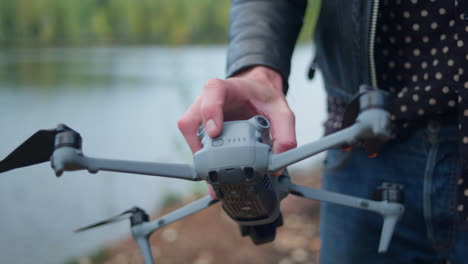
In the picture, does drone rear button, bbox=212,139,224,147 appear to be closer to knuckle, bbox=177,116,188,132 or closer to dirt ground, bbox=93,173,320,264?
knuckle, bbox=177,116,188,132

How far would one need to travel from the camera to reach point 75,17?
1.87 m

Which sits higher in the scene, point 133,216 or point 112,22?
point 112,22

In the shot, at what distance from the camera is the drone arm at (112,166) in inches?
15.9

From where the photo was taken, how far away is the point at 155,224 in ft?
1.78

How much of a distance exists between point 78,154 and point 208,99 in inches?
5.8

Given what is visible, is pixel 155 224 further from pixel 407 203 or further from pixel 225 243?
pixel 225 243

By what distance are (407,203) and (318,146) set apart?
32 cm

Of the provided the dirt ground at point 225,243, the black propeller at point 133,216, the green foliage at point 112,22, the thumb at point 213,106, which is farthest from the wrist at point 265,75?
the dirt ground at point 225,243

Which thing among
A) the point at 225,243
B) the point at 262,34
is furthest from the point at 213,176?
the point at 225,243

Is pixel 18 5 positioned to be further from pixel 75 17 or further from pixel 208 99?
pixel 208 99

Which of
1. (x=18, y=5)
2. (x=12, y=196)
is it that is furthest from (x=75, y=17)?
(x=12, y=196)

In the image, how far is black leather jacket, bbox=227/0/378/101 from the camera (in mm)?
620

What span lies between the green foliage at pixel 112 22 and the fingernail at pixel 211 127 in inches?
39.0

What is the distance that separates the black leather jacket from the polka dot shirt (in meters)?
0.03
